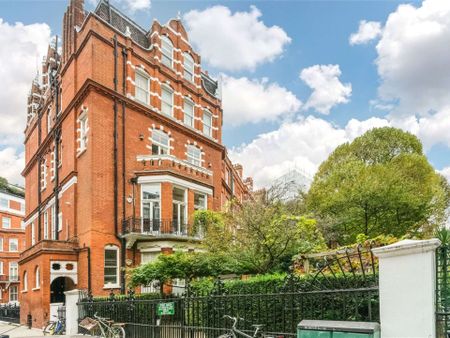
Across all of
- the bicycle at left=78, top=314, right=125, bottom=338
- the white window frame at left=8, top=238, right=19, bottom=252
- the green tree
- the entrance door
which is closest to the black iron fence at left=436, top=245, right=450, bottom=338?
the bicycle at left=78, top=314, right=125, bottom=338

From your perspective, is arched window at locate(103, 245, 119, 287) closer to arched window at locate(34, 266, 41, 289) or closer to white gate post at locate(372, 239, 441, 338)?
arched window at locate(34, 266, 41, 289)

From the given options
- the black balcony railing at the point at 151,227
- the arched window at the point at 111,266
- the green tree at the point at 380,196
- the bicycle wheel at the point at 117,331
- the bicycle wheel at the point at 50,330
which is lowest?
the bicycle wheel at the point at 50,330

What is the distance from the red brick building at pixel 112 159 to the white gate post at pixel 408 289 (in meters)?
17.1

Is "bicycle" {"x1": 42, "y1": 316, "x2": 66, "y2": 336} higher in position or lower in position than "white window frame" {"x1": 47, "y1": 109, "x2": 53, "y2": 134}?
lower

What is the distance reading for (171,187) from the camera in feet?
73.9

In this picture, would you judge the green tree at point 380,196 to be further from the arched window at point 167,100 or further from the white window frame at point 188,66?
the white window frame at point 188,66

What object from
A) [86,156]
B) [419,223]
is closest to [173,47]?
[86,156]

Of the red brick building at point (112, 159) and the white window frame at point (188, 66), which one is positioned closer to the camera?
the red brick building at point (112, 159)

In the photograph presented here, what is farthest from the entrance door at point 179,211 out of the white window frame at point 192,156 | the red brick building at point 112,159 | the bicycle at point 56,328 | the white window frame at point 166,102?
the bicycle at point 56,328

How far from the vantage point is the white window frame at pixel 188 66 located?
28.9 meters

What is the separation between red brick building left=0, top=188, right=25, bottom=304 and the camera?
52.0 m

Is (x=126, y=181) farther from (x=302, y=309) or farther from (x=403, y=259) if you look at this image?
(x=403, y=259)

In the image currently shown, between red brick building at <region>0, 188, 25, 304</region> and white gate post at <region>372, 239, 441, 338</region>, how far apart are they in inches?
2140

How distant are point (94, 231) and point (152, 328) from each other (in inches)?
419
